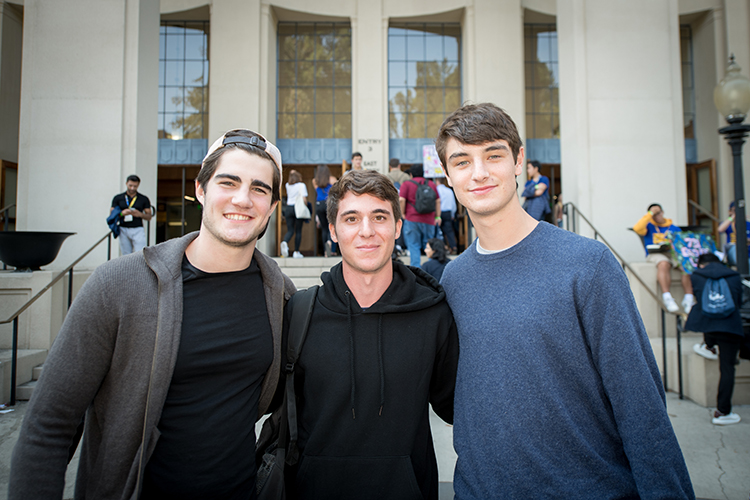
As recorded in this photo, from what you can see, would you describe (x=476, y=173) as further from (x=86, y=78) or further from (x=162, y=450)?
(x=86, y=78)

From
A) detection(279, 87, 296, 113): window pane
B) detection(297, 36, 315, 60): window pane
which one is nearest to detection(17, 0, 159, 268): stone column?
detection(279, 87, 296, 113): window pane

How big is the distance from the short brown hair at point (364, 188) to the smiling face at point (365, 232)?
0.09 feet

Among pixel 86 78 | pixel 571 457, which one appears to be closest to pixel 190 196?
pixel 86 78

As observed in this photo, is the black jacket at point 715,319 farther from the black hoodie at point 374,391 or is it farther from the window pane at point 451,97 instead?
the window pane at point 451,97

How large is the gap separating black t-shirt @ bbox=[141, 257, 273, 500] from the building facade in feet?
21.9

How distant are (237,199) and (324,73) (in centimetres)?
1297

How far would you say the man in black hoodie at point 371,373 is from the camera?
6.04 ft

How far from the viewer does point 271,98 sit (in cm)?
1275

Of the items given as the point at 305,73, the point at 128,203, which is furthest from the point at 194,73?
the point at 128,203

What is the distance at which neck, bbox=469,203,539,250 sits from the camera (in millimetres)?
1766

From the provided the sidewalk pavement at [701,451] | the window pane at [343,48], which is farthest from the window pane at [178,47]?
the sidewalk pavement at [701,451]

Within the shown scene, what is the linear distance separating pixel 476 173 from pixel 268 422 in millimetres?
1618

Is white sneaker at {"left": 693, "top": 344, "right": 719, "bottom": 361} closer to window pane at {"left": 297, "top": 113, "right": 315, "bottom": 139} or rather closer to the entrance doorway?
the entrance doorway

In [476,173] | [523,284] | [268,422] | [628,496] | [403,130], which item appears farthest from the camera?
[403,130]
